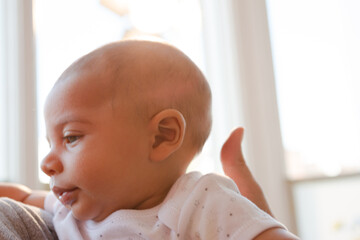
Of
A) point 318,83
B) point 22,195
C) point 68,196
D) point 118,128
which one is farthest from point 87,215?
point 318,83

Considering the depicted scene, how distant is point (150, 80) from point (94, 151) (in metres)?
0.15

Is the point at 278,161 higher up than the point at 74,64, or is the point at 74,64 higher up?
the point at 74,64

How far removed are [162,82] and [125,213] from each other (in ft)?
0.73

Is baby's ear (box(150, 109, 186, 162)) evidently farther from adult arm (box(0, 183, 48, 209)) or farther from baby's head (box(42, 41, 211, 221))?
adult arm (box(0, 183, 48, 209))

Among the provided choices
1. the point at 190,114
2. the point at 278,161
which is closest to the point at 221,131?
the point at 278,161

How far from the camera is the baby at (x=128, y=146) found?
0.64 metres

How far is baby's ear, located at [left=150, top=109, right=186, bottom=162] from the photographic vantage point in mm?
683

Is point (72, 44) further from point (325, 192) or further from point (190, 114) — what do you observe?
point (325, 192)

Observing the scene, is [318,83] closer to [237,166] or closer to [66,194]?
[237,166]

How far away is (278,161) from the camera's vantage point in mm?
2250

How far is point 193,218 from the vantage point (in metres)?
0.61

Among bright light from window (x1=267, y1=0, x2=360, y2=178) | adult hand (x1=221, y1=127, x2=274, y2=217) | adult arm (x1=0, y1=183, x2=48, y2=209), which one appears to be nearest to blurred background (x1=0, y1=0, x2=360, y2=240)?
bright light from window (x1=267, y1=0, x2=360, y2=178)

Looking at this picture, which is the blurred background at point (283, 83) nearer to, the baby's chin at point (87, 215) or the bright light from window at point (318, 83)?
the bright light from window at point (318, 83)

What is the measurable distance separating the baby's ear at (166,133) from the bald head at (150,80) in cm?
1
